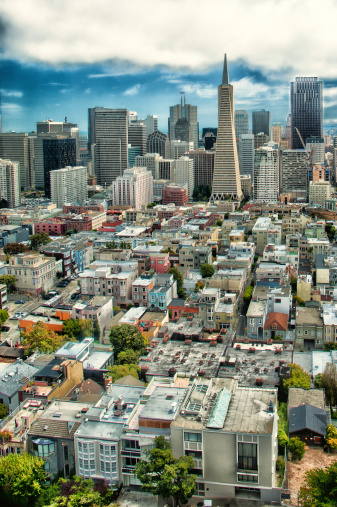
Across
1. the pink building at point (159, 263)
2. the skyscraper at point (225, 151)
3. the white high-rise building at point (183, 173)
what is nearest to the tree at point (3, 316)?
the pink building at point (159, 263)

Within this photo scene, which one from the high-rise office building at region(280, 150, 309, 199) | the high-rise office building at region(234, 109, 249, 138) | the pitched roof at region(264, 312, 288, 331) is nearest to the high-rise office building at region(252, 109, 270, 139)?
the high-rise office building at region(234, 109, 249, 138)

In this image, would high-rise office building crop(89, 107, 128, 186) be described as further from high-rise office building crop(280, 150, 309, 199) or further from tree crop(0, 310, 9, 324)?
tree crop(0, 310, 9, 324)

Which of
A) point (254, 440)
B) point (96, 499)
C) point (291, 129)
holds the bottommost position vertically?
point (96, 499)

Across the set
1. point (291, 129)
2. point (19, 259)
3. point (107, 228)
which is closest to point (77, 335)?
point (19, 259)

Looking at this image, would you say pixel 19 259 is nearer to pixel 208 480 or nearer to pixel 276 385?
pixel 276 385

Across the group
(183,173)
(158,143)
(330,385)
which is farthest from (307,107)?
(330,385)

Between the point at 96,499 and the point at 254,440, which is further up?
the point at 254,440

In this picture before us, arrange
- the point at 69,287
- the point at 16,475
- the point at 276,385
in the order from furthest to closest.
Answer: the point at 69,287 < the point at 276,385 < the point at 16,475

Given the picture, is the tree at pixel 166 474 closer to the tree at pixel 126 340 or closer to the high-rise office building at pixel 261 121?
the tree at pixel 126 340
